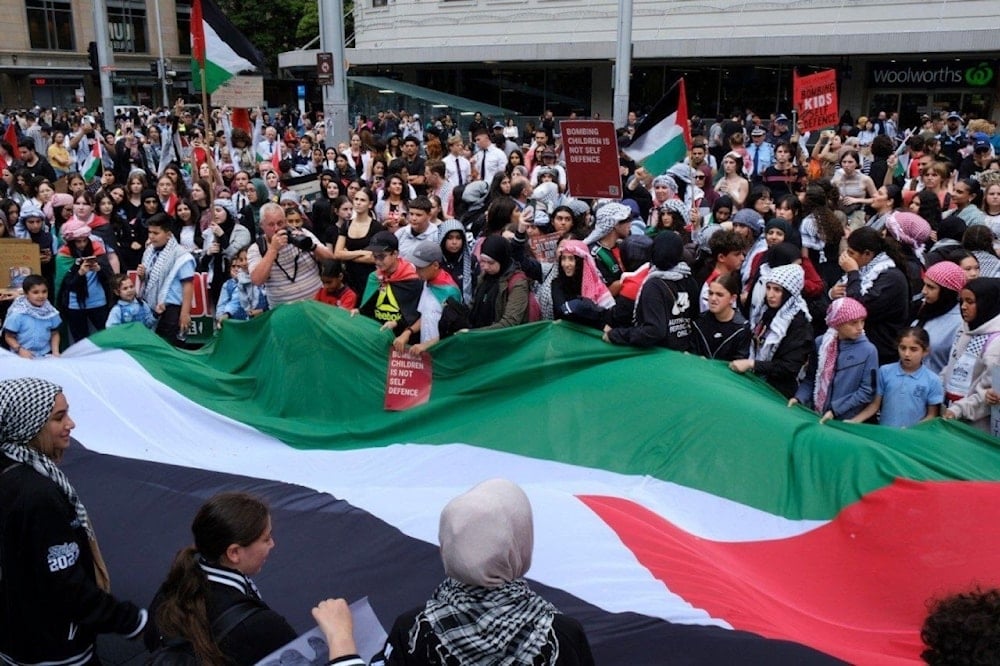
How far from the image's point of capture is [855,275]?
664 centimetres

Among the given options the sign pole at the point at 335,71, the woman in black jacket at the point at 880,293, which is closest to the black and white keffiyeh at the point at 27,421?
Result: the woman in black jacket at the point at 880,293

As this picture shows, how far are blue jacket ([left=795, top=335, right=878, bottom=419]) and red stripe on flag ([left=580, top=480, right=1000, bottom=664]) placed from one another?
1400 millimetres

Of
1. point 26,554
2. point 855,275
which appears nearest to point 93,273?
point 26,554

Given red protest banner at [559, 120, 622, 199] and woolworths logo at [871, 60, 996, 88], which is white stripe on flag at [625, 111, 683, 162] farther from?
woolworths logo at [871, 60, 996, 88]

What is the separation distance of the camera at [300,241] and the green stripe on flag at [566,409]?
30.3 inches

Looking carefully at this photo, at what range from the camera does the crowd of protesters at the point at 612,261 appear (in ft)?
18.4

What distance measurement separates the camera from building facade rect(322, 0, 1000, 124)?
85.8 feet

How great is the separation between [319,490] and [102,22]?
2315cm

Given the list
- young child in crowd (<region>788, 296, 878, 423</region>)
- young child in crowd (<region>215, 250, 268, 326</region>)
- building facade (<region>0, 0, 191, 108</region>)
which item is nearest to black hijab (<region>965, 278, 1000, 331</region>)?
young child in crowd (<region>788, 296, 878, 423</region>)

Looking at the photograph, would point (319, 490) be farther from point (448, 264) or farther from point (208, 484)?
point (448, 264)

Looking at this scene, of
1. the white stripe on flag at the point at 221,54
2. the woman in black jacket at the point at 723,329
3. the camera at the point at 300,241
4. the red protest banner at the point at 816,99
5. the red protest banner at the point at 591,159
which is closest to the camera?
the woman in black jacket at the point at 723,329

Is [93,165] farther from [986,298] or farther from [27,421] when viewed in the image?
[986,298]

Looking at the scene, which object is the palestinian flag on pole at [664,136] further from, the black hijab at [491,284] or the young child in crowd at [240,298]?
the young child in crowd at [240,298]

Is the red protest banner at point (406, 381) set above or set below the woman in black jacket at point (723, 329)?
below
